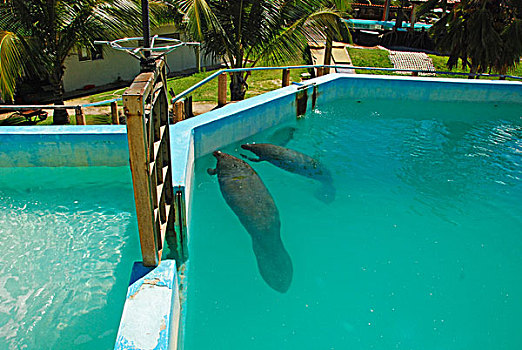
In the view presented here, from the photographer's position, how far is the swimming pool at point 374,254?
406 centimetres

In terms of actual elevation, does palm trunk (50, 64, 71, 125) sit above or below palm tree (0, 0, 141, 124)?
below

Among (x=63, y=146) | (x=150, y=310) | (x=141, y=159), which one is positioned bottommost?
(x=150, y=310)

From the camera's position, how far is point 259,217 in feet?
17.0

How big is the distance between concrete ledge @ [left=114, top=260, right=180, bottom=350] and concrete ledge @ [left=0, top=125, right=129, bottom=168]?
372 centimetres

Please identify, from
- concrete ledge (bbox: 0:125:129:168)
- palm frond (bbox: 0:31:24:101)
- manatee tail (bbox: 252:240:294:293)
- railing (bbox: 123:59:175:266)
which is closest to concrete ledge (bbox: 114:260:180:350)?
railing (bbox: 123:59:175:266)

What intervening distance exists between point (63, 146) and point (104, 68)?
30.8 ft

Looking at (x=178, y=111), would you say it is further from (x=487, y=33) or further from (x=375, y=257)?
(x=487, y=33)

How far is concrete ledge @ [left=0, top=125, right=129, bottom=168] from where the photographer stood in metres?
6.39

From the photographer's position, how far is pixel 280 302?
430 centimetres

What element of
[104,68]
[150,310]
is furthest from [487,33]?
[150,310]

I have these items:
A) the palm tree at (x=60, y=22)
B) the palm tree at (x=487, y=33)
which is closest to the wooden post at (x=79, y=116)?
the palm tree at (x=60, y=22)

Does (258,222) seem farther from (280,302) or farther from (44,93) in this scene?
(44,93)

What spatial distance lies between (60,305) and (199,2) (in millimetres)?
7077

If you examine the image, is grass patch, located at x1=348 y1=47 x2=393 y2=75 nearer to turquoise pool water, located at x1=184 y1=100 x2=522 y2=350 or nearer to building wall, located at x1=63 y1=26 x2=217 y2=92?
building wall, located at x1=63 y1=26 x2=217 y2=92
